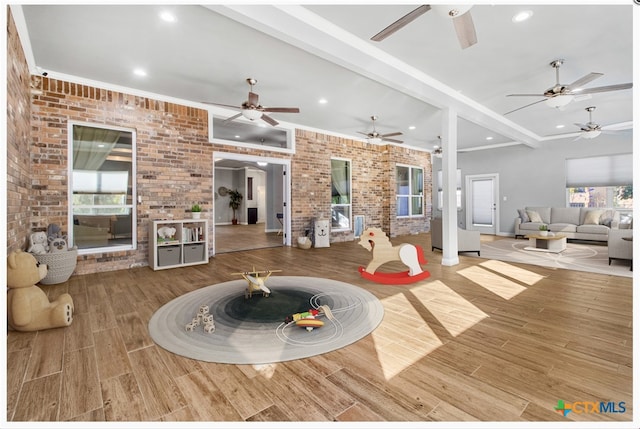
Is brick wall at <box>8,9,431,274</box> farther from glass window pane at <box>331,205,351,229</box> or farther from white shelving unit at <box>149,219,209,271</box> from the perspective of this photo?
glass window pane at <box>331,205,351,229</box>

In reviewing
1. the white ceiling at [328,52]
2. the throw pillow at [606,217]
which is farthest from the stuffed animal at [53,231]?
the throw pillow at [606,217]

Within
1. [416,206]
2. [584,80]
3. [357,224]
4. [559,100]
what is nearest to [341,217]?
[357,224]

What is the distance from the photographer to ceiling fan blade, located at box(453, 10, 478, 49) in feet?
7.60

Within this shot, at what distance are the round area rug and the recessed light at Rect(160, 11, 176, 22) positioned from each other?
2806mm

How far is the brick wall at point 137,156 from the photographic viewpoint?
11.5 feet

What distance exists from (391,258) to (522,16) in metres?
2.96

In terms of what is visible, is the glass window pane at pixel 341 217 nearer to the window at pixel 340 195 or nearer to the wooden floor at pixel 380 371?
the window at pixel 340 195

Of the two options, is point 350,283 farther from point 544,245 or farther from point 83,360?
point 544,245

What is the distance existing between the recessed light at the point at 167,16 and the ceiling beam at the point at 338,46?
0.64m

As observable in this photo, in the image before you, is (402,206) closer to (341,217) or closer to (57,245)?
(341,217)

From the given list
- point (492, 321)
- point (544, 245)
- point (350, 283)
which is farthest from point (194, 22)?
point (544, 245)

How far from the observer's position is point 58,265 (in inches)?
147

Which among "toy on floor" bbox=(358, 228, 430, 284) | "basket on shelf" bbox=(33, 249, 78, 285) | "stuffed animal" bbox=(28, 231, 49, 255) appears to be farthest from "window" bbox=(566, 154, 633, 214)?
"stuffed animal" bbox=(28, 231, 49, 255)

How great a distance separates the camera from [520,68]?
4082 mm
